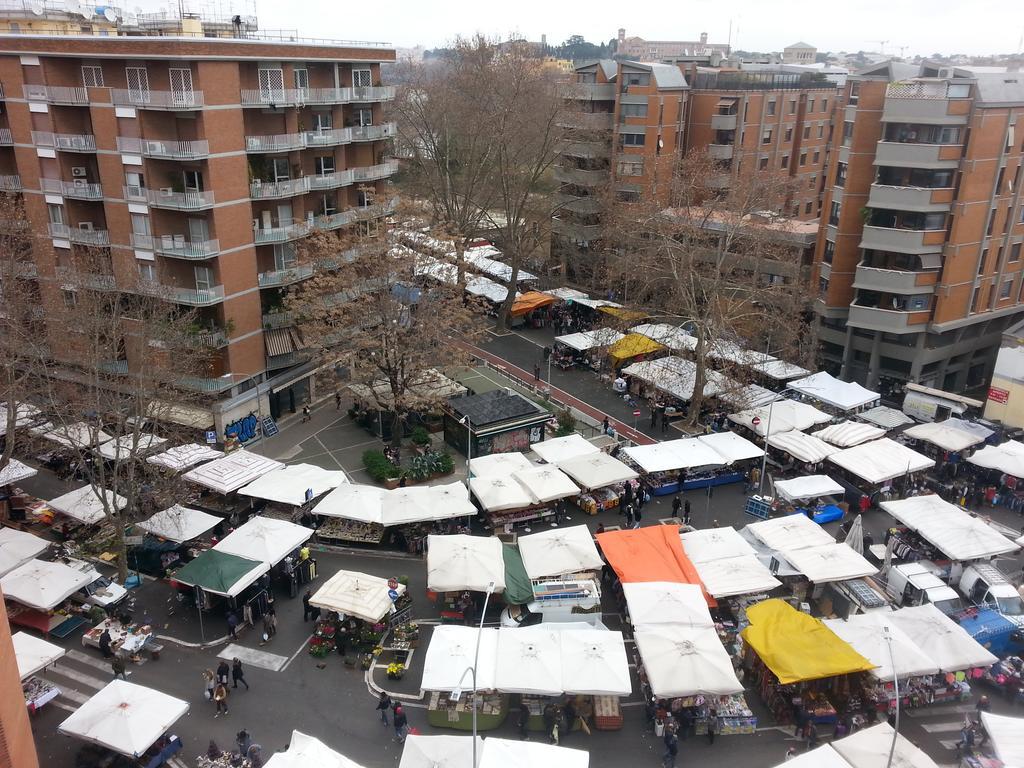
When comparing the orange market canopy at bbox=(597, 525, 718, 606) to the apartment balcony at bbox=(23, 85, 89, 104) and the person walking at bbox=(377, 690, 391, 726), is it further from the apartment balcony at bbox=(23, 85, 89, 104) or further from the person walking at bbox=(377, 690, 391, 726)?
the apartment balcony at bbox=(23, 85, 89, 104)

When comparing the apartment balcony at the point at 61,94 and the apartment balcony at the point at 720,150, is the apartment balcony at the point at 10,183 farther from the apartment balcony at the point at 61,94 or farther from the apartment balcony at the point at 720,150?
the apartment balcony at the point at 720,150

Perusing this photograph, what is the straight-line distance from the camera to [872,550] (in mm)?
30641

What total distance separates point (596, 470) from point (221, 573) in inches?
640

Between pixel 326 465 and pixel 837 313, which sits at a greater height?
pixel 837 313

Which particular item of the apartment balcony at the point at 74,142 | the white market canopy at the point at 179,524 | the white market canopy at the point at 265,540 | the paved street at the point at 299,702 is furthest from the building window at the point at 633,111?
the white market canopy at the point at 179,524

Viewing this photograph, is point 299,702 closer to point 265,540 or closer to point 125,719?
point 125,719

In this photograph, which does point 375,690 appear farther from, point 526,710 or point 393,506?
point 393,506

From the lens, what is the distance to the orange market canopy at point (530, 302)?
193ft

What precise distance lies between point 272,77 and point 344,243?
31.3ft

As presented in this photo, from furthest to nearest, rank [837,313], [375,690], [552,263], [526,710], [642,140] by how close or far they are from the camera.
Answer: [552,263] < [642,140] < [837,313] < [375,690] < [526,710]

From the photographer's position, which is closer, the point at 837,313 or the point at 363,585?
the point at 363,585

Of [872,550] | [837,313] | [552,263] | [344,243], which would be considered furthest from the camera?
[552,263]

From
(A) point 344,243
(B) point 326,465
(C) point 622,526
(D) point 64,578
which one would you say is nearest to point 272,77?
(A) point 344,243

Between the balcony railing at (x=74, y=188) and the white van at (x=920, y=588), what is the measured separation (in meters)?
39.8
